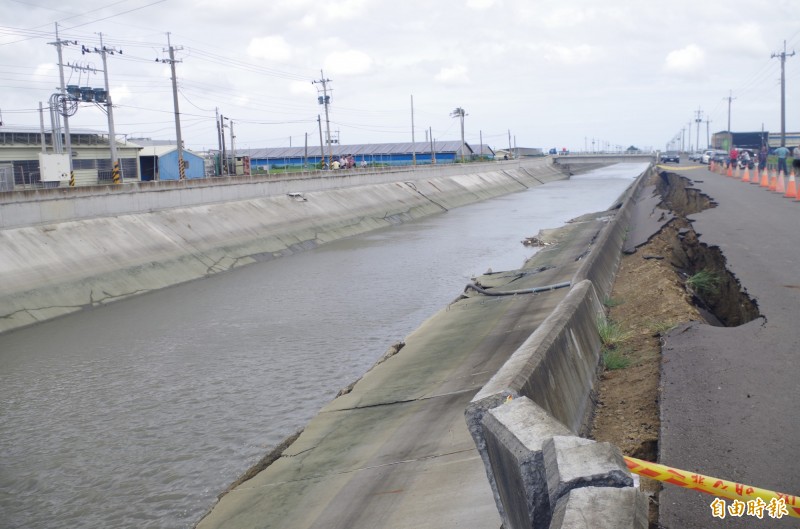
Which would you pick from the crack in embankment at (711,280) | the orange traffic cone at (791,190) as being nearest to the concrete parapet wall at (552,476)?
the crack in embankment at (711,280)

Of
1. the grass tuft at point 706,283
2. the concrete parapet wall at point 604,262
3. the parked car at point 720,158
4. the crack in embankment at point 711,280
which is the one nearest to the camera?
the crack in embankment at point 711,280

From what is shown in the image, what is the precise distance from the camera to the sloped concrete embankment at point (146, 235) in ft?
64.7

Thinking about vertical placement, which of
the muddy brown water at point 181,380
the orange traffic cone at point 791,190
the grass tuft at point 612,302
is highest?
the orange traffic cone at point 791,190

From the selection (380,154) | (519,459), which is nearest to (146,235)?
(519,459)

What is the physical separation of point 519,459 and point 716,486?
1019mm

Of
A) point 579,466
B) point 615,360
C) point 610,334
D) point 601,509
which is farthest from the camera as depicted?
point 610,334

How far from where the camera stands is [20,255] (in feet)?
66.2

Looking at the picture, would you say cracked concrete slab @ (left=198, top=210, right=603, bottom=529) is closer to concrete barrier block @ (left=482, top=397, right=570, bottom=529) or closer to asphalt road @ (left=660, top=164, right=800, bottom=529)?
concrete barrier block @ (left=482, top=397, right=570, bottom=529)

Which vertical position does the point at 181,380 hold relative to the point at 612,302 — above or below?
below

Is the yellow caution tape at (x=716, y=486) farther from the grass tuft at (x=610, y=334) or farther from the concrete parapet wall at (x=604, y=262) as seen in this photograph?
the concrete parapet wall at (x=604, y=262)

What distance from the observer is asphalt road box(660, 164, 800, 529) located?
4641mm

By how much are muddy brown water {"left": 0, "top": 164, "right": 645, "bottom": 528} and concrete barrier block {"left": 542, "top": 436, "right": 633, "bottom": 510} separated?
5.12 m

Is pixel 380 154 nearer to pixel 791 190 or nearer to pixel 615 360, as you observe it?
pixel 791 190

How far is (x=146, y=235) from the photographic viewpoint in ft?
83.5
